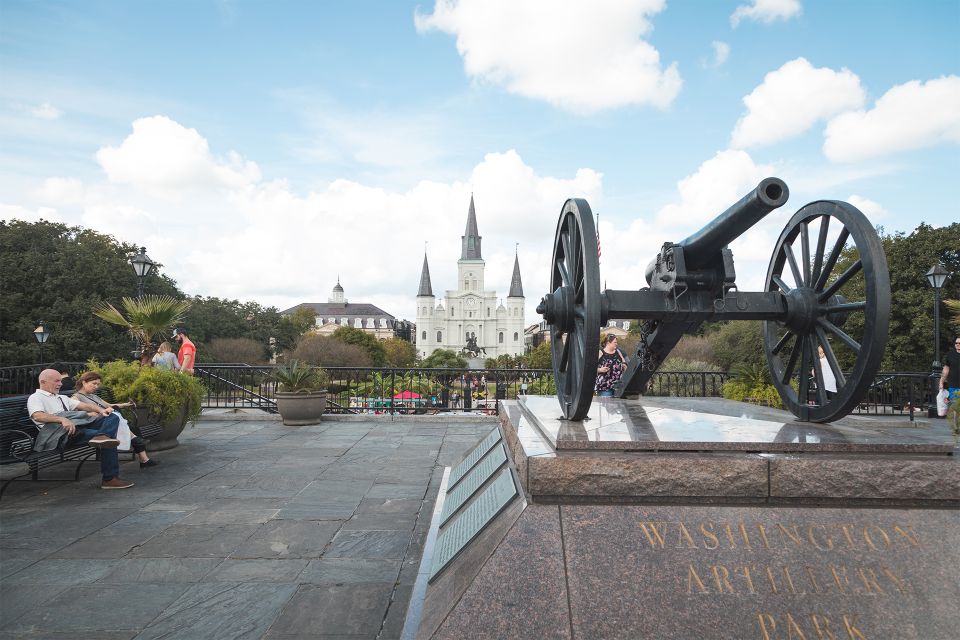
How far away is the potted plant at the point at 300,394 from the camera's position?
10203mm

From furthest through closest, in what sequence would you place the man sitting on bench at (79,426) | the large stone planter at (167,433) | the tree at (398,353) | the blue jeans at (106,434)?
the tree at (398,353)
the large stone planter at (167,433)
the blue jeans at (106,434)
the man sitting on bench at (79,426)

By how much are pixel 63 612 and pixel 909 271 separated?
107 feet

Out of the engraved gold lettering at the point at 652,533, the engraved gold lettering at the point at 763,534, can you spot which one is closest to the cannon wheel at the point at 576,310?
the engraved gold lettering at the point at 652,533

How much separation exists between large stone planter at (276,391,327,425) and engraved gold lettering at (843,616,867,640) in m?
9.15

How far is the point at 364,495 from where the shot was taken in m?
5.29

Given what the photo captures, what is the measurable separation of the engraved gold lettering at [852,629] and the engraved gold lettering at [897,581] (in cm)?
25

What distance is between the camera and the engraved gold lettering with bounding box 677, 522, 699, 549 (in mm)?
2516

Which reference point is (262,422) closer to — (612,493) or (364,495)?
(364,495)

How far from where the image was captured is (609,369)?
6531 mm

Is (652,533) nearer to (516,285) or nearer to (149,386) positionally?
(149,386)

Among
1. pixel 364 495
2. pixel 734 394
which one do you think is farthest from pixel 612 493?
pixel 734 394

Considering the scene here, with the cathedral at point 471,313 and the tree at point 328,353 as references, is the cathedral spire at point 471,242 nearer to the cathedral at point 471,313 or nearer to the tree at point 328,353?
the cathedral at point 471,313

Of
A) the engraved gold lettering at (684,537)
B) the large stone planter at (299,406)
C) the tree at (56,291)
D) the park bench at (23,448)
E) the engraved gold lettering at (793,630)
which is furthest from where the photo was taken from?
the tree at (56,291)

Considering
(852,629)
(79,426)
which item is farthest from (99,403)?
(852,629)
